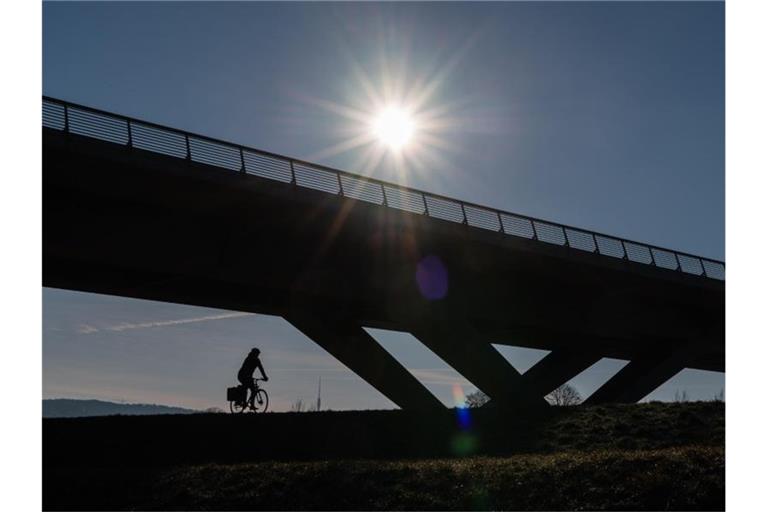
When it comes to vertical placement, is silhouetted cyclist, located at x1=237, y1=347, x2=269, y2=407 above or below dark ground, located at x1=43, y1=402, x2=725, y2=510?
above

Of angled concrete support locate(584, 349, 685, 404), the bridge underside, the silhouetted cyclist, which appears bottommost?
angled concrete support locate(584, 349, 685, 404)

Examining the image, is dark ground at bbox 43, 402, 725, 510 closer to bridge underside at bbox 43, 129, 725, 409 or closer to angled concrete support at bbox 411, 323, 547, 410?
bridge underside at bbox 43, 129, 725, 409

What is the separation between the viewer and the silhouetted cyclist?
83.5 ft

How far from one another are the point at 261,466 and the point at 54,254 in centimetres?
1429

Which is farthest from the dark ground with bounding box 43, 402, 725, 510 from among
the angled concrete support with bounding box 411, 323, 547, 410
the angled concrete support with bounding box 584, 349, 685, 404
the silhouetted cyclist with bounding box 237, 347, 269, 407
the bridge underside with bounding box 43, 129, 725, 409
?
the angled concrete support with bounding box 584, 349, 685, 404

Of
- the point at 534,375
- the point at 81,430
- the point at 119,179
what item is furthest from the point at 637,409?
the point at 534,375

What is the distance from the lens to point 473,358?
1336 inches

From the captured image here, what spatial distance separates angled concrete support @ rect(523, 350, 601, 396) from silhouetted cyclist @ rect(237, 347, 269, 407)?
20825 millimetres

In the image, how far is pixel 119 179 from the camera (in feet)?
80.7

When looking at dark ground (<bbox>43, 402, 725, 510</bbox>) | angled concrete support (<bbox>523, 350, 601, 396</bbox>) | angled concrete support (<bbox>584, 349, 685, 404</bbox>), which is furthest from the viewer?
angled concrete support (<bbox>584, 349, 685, 404</bbox>)

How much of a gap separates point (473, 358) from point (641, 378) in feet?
50.3

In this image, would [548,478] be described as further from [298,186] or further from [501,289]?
[501,289]

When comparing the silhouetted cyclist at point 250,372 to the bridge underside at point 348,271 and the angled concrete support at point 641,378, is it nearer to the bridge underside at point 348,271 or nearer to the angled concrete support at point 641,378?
the bridge underside at point 348,271

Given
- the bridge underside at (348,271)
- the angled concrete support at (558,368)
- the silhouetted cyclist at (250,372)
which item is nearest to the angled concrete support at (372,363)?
the bridge underside at (348,271)
